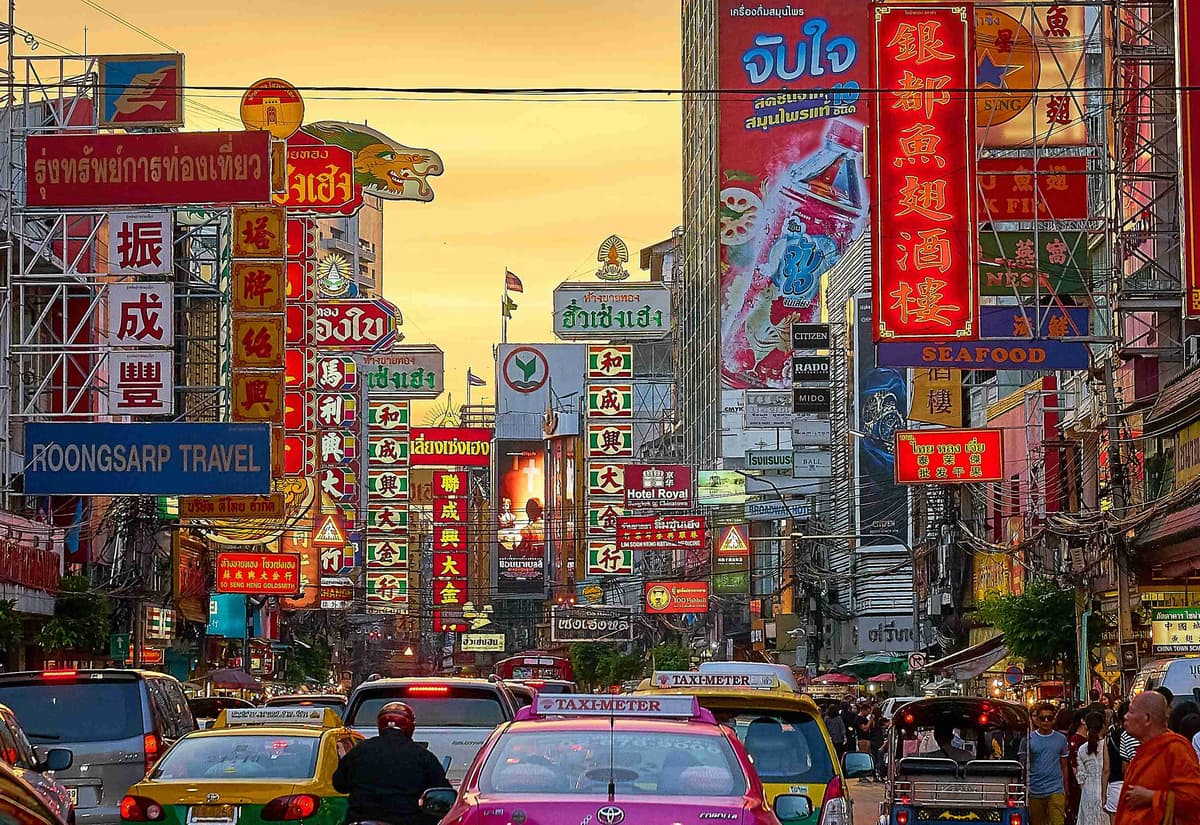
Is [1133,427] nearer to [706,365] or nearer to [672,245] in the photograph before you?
[706,365]

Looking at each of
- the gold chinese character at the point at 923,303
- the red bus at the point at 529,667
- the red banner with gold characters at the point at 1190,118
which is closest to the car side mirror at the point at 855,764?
the red banner with gold characters at the point at 1190,118

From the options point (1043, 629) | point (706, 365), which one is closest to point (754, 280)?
point (706, 365)

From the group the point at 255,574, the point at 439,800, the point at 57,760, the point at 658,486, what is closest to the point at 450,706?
the point at 57,760

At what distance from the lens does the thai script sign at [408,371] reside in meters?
128

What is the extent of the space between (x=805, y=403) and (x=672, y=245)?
101 meters

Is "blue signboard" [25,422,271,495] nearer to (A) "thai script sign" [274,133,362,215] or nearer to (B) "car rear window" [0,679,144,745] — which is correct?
(B) "car rear window" [0,679,144,745]

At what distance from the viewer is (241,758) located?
51.6 feet

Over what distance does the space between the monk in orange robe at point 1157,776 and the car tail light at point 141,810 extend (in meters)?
6.90

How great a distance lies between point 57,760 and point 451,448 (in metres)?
105

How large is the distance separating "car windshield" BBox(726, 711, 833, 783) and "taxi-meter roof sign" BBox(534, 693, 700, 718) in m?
2.96

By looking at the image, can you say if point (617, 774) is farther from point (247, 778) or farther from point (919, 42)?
Answer: point (919, 42)

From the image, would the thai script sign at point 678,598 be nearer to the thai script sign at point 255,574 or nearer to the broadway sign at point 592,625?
the broadway sign at point 592,625

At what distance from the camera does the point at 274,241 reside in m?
43.3

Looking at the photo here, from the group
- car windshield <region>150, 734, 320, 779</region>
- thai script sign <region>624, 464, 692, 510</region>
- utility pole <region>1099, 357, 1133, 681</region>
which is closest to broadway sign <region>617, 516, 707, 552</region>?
thai script sign <region>624, 464, 692, 510</region>
